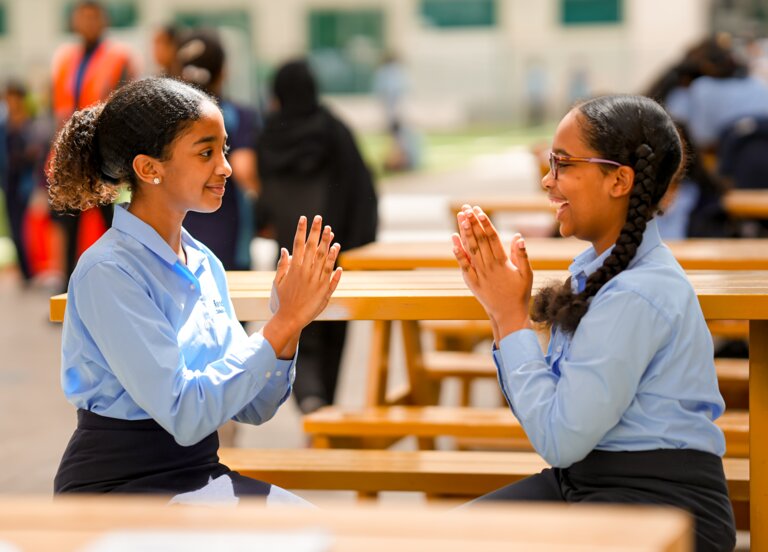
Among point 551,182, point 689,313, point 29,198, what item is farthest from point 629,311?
point 29,198

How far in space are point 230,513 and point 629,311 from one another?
3.36ft

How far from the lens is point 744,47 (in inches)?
602

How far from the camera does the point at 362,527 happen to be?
1.42 metres

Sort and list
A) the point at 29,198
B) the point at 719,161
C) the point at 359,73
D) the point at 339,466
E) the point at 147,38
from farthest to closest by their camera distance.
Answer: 1. the point at 359,73
2. the point at 147,38
3. the point at 29,198
4. the point at 719,161
5. the point at 339,466

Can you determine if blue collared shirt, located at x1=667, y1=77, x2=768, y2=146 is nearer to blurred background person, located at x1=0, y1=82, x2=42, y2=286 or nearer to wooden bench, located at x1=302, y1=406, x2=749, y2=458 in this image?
wooden bench, located at x1=302, y1=406, x2=749, y2=458

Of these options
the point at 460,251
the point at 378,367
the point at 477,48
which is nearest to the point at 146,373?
the point at 460,251

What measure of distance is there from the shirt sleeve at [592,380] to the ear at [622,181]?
22 cm

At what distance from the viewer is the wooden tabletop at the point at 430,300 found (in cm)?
264

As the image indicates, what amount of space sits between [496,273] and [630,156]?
0.33 meters

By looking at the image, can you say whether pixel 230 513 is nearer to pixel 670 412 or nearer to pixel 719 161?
pixel 670 412

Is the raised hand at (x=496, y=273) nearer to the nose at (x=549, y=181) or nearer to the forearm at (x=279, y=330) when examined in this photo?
the nose at (x=549, y=181)

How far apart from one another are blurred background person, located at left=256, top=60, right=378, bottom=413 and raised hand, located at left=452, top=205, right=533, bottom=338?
2.99 m

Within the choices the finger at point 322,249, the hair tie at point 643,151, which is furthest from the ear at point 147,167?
the hair tie at point 643,151

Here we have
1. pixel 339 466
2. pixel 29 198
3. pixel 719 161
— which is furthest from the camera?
pixel 29 198
